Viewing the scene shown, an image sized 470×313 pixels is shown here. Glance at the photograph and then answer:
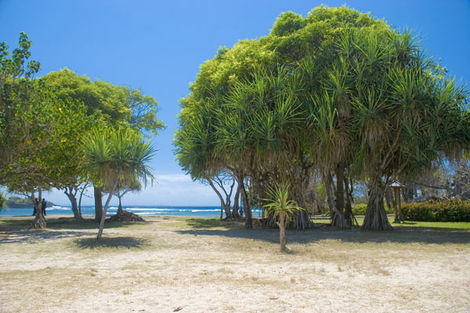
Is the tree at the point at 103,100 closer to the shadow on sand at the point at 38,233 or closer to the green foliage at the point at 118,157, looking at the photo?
the shadow on sand at the point at 38,233

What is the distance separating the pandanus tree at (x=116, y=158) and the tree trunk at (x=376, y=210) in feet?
31.8

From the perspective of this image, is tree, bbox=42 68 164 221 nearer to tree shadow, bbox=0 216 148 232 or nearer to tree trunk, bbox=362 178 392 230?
tree shadow, bbox=0 216 148 232

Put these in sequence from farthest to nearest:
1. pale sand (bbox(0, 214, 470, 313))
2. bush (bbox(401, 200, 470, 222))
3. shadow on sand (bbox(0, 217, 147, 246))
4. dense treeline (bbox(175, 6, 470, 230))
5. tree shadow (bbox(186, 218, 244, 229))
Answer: bush (bbox(401, 200, 470, 222))
tree shadow (bbox(186, 218, 244, 229))
dense treeline (bbox(175, 6, 470, 230))
shadow on sand (bbox(0, 217, 147, 246))
pale sand (bbox(0, 214, 470, 313))

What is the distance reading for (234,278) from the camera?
6.00 meters

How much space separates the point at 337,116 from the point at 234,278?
379 inches

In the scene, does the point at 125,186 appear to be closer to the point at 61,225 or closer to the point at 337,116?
the point at 61,225

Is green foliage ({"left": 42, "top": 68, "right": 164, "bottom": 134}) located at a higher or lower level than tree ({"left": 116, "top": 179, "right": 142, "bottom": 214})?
higher

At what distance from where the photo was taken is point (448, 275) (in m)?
6.06

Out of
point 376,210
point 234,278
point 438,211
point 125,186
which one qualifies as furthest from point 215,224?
point 234,278

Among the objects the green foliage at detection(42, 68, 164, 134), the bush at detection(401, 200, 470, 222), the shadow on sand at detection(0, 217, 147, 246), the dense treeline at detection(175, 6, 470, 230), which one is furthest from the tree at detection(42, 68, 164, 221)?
the bush at detection(401, 200, 470, 222)

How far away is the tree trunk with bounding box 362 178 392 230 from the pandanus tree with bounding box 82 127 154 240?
970 centimetres

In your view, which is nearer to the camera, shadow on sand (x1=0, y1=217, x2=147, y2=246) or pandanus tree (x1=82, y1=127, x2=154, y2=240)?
pandanus tree (x1=82, y1=127, x2=154, y2=240)

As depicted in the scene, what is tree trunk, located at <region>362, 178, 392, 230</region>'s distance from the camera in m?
15.0

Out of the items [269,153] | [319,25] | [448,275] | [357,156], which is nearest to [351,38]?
[319,25]
